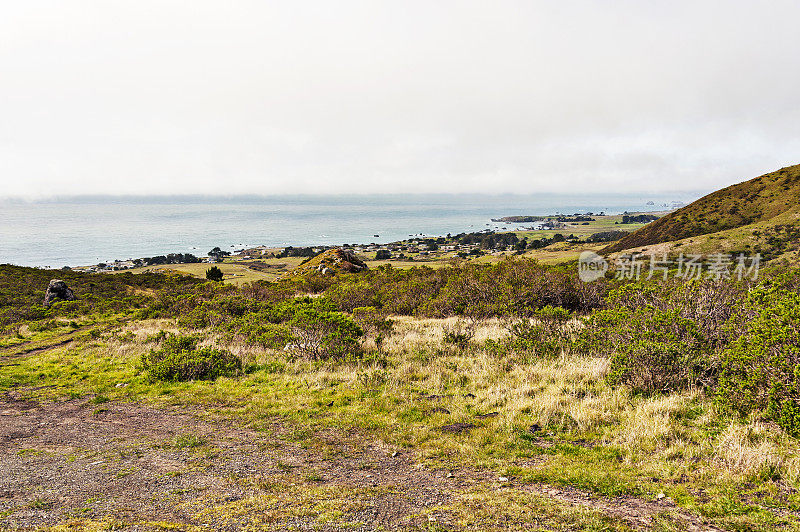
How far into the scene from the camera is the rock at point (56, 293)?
33125 millimetres

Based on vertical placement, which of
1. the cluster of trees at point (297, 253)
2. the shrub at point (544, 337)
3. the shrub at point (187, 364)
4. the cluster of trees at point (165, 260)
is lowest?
the cluster of trees at point (165, 260)

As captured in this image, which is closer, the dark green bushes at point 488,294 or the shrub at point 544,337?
the shrub at point 544,337

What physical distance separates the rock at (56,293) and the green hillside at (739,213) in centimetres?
8796

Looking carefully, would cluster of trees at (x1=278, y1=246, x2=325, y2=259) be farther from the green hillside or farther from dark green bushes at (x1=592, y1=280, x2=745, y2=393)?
dark green bushes at (x1=592, y1=280, x2=745, y2=393)

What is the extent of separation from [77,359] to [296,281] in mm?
22051

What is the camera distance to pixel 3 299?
33.0 meters

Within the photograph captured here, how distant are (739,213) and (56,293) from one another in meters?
112

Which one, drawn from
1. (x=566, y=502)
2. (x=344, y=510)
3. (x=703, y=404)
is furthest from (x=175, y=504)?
(x=703, y=404)

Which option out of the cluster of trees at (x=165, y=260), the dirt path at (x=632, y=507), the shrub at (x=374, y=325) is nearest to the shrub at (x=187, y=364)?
the shrub at (x=374, y=325)

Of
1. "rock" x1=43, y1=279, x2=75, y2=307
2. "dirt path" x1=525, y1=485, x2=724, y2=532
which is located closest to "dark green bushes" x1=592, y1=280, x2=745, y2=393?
"dirt path" x1=525, y1=485, x2=724, y2=532

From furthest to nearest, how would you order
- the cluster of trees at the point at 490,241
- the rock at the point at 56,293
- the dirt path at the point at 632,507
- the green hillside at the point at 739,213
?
the cluster of trees at the point at 490,241 → the green hillside at the point at 739,213 → the rock at the point at 56,293 → the dirt path at the point at 632,507

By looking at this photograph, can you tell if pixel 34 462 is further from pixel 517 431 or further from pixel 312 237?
pixel 312 237

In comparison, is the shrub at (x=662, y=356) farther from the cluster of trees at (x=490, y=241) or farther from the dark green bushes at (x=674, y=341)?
the cluster of trees at (x=490, y=241)

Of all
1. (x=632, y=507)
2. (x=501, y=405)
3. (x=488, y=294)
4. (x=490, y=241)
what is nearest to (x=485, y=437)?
(x=501, y=405)
